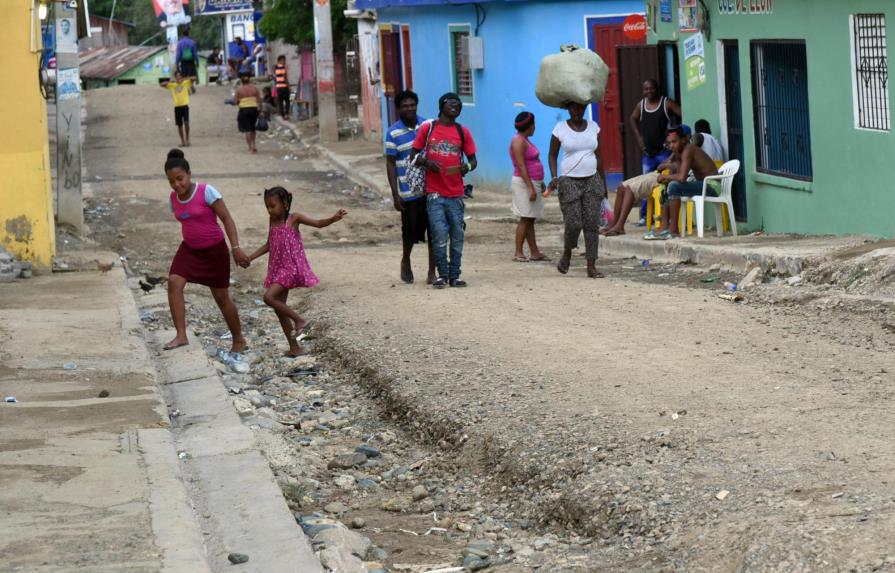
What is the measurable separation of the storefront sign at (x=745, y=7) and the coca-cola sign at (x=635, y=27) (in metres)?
3.14

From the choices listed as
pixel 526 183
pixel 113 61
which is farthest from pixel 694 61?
pixel 113 61

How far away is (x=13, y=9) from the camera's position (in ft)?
41.9

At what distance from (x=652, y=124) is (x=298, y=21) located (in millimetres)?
19753

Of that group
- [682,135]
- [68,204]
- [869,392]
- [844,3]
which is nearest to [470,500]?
[869,392]

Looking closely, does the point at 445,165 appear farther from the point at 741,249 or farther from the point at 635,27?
the point at 635,27

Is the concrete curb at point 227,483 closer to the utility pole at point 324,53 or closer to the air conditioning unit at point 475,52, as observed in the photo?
the air conditioning unit at point 475,52

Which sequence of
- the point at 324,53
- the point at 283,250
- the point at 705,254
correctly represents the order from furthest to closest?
the point at 324,53 → the point at 705,254 → the point at 283,250

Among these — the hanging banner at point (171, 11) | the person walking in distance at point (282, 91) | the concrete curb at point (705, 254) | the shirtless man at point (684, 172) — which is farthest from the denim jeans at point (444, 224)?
the hanging banner at point (171, 11)

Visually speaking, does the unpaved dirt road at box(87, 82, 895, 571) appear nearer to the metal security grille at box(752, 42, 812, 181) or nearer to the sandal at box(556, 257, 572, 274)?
the sandal at box(556, 257, 572, 274)

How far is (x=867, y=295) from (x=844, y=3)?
3.43 meters

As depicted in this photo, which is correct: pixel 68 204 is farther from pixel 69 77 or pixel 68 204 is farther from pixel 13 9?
pixel 13 9

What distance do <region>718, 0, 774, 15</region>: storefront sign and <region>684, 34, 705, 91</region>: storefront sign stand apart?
63 cm

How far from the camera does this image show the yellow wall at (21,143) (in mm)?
12781

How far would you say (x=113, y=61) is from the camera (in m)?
67.8
